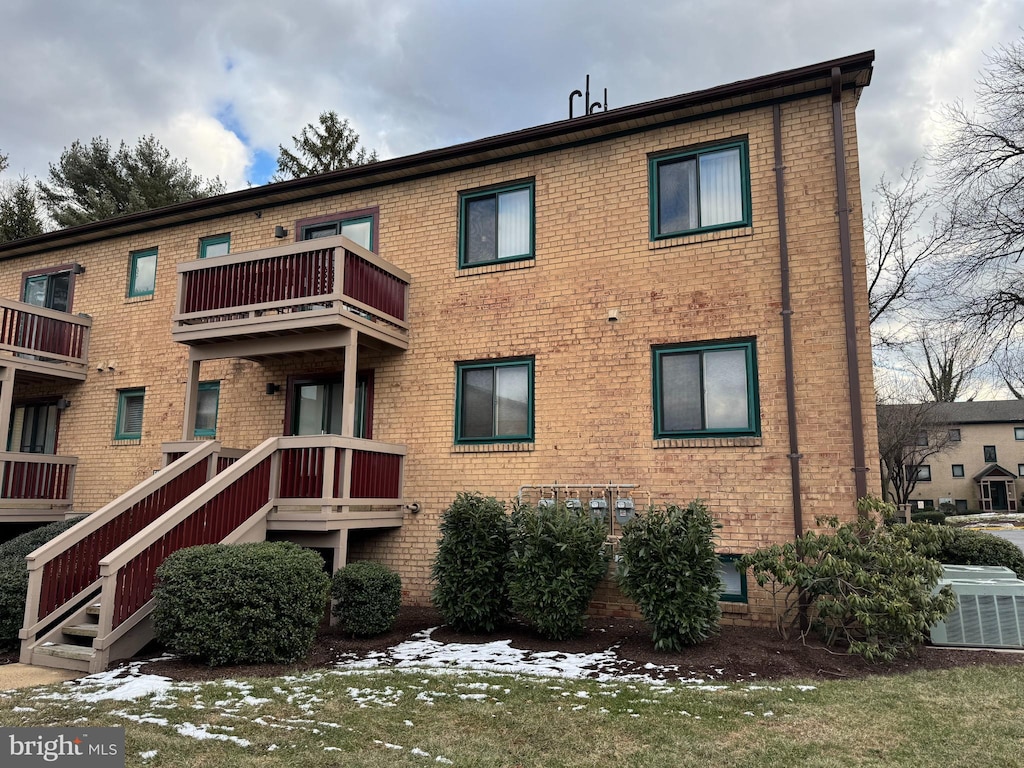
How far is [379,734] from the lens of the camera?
5.16 metres

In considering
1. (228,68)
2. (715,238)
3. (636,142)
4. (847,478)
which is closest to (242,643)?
(847,478)

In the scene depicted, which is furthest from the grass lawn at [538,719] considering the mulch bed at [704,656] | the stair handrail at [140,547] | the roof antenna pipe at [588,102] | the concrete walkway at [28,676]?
the roof antenna pipe at [588,102]

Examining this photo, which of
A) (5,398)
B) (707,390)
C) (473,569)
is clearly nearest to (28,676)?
(473,569)

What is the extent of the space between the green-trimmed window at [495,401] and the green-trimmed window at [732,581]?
335 centimetres

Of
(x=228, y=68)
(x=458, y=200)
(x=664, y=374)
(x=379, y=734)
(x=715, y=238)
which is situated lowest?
(x=379, y=734)

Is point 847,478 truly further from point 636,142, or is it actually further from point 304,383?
point 304,383

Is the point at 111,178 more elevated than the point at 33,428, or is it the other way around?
the point at 111,178

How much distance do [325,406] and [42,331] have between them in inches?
267

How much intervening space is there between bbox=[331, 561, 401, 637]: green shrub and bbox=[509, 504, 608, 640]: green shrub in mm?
1647

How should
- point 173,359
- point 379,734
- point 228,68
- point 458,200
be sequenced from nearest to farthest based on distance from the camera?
point 379,734 → point 458,200 → point 173,359 → point 228,68

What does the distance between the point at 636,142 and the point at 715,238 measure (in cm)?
209

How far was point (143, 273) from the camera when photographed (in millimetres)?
15094

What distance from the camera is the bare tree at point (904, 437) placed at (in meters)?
30.3

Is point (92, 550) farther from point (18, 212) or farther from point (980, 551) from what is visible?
point (18, 212)
